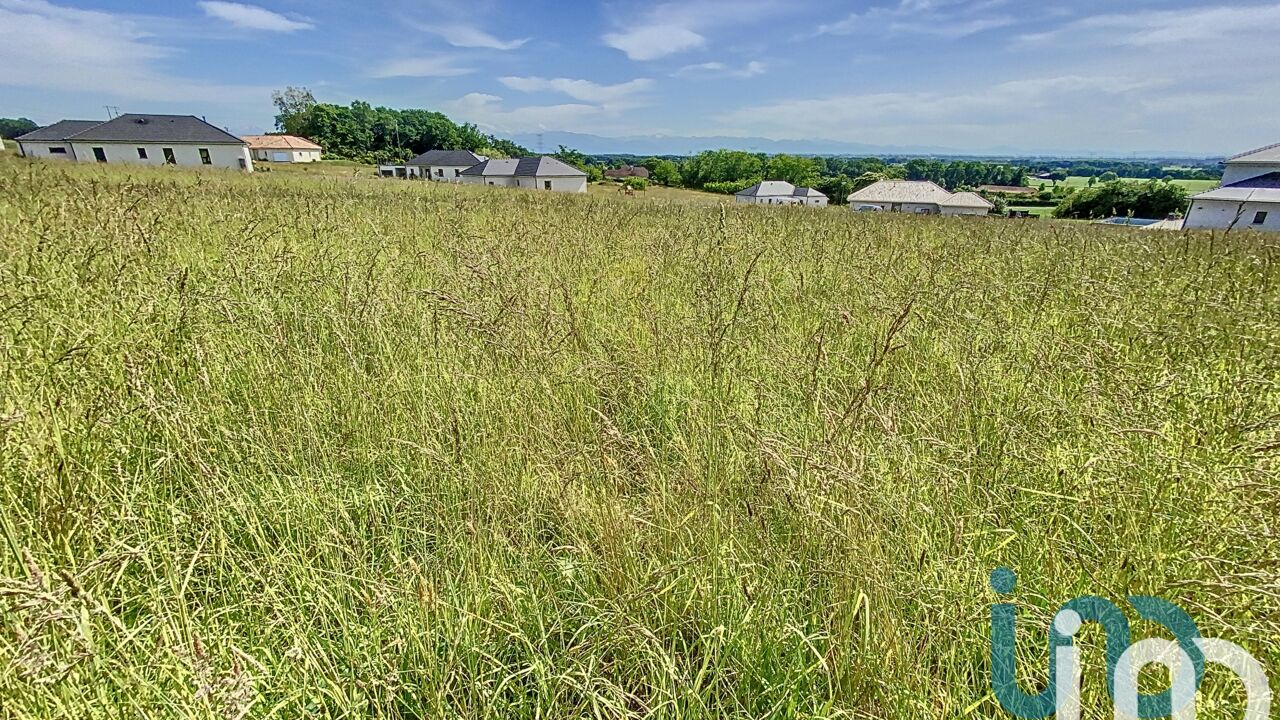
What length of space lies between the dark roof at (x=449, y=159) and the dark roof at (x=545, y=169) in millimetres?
12983

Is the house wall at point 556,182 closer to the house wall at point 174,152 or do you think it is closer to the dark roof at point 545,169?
the dark roof at point 545,169

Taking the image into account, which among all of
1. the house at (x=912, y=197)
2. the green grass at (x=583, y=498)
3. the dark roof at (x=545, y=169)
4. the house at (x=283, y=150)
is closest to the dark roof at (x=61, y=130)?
A: the house at (x=283, y=150)

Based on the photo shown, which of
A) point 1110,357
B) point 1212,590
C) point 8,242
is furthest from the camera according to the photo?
point 8,242

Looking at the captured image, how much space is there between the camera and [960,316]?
10.2ft

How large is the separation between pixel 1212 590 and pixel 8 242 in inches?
253

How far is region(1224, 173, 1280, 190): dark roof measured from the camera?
95.2ft

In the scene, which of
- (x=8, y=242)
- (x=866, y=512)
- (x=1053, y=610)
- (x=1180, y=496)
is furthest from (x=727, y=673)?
(x=8, y=242)

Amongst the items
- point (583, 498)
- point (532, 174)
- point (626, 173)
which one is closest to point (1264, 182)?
Answer: point (583, 498)

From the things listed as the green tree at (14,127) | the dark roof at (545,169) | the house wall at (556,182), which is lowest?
the house wall at (556,182)

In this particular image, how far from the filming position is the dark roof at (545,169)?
197 feet

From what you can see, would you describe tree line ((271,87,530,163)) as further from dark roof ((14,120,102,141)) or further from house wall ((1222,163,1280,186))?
house wall ((1222,163,1280,186))

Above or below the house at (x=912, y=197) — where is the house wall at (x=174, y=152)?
above

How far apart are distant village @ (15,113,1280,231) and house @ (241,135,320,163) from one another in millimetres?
155

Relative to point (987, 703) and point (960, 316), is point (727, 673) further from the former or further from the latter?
point (960, 316)
